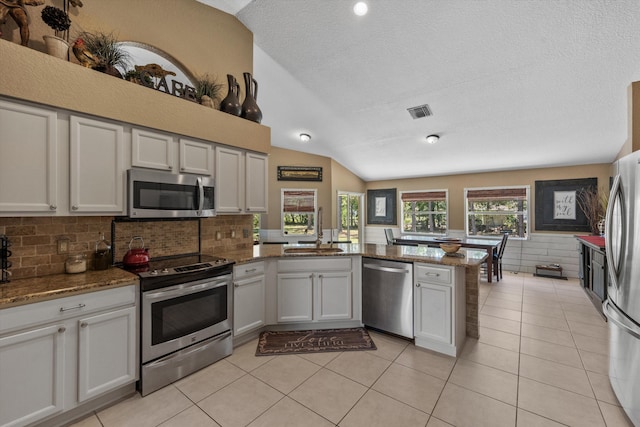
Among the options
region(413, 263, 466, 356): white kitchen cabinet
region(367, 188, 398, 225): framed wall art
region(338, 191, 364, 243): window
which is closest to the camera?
region(413, 263, 466, 356): white kitchen cabinet

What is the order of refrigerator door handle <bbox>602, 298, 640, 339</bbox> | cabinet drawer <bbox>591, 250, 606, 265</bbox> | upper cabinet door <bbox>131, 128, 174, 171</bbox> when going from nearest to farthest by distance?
refrigerator door handle <bbox>602, 298, 640, 339</bbox>
upper cabinet door <bbox>131, 128, 174, 171</bbox>
cabinet drawer <bbox>591, 250, 606, 265</bbox>

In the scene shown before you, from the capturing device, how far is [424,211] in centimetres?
722

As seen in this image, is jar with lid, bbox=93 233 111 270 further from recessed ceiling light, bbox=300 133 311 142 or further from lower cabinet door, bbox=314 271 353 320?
recessed ceiling light, bbox=300 133 311 142

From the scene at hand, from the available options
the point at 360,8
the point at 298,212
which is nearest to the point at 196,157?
the point at 360,8

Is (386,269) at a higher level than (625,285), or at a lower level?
lower

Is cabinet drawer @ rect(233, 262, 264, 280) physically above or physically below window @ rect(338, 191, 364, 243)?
below

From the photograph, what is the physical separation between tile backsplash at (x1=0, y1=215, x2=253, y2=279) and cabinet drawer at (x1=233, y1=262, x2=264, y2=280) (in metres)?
0.57

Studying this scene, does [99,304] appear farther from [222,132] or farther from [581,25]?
[581,25]

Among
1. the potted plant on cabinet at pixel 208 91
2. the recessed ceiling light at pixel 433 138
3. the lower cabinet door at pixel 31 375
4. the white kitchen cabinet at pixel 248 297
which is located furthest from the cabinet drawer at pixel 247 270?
the recessed ceiling light at pixel 433 138

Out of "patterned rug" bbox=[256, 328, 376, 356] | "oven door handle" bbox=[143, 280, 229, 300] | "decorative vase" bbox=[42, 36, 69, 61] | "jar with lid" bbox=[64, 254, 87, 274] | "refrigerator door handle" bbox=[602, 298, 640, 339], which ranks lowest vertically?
"patterned rug" bbox=[256, 328, 376, 356]

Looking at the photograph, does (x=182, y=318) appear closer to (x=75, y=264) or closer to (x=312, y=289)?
(x=75, y=264)

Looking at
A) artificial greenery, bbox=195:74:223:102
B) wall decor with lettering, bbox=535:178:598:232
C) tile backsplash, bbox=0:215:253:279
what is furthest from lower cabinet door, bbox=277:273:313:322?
wall decor with lettering, bbox=535:178:598:232

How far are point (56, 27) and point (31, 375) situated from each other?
2315 mm

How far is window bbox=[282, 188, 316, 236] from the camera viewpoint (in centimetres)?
664
